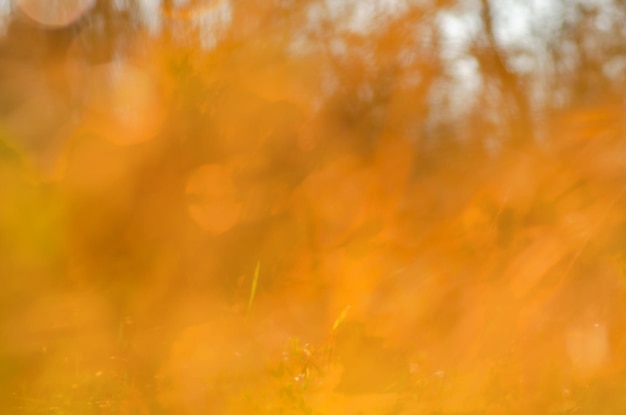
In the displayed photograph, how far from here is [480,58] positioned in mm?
4504

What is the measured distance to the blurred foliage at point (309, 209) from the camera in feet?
11.2

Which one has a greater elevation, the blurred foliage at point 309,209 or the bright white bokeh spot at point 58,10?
the bright white bokeh spot at point 58,10

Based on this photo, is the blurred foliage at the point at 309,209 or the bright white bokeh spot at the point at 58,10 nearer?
the blurred foliage at the point at 309,209

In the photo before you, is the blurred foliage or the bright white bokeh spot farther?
the bright white bokeh spot

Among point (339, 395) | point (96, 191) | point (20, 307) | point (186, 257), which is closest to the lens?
point (339, 395)

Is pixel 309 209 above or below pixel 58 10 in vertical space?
below

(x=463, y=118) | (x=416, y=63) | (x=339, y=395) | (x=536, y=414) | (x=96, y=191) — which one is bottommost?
(x=536, y=414)

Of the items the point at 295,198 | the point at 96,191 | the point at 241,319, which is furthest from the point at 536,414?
the point at 96,191

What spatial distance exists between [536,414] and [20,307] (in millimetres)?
2589

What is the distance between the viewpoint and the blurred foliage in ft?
11.2

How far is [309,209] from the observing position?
14.4ft

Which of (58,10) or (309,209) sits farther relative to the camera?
(309,209)

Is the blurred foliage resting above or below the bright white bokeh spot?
below

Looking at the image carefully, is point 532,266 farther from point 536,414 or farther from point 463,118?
point 536,414
